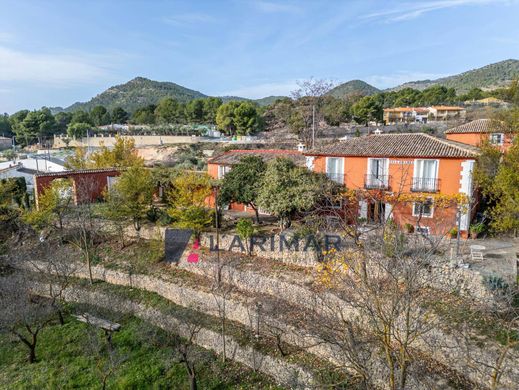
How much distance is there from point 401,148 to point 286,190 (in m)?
8.40

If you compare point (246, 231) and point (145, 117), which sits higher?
point (145, 117)

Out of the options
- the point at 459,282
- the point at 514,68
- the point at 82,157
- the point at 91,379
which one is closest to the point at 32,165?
the point at 82,157

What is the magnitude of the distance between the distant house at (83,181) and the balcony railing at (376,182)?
20462 millimetres

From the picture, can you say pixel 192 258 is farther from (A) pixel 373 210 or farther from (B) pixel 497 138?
(B) pixel 497 138

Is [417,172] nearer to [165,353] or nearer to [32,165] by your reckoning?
[165,353]

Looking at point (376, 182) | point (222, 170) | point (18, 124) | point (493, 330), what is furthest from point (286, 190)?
point (18, 124)

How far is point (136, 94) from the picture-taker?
6806 inches

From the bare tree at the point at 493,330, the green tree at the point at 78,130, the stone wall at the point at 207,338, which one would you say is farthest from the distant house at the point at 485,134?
the green tree at the point at 78,130

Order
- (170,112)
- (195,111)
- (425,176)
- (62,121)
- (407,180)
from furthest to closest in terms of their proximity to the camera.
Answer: (62,121) < (170,112) < (195,111) < (407,180) < (425,176)

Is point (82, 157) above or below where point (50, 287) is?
above

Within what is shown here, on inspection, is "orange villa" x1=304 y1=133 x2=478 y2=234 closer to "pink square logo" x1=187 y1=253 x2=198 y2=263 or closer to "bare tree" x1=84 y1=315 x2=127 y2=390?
"pink square logo" x1=187 y1=253 x2=198 y2=263

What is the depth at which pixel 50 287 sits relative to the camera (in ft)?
72.7

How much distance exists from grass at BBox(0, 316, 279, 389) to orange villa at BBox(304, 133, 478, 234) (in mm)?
11452

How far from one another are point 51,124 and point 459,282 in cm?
9836
